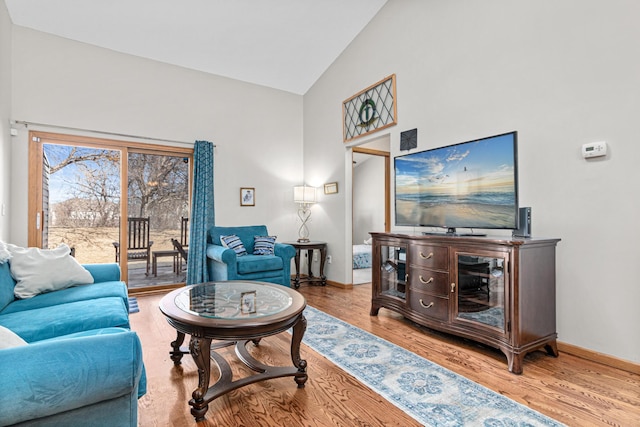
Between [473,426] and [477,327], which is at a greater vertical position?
[477,327]

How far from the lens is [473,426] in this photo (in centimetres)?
155

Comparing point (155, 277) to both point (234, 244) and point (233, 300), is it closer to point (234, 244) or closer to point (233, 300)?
point (234, 244)

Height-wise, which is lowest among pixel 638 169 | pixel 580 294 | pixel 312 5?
pixel 580 294

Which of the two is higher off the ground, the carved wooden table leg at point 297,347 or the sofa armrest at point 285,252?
the sofa armrest at point 285,252

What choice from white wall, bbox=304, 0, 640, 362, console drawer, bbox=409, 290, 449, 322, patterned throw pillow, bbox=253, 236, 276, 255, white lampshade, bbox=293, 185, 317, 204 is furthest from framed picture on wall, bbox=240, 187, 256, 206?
console drawer, bbox=409, 290, 449, 322

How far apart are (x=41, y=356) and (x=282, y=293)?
4.68 ft

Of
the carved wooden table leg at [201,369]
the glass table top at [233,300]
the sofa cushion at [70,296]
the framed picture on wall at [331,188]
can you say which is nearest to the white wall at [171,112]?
the framed picture on wall at [331,188]

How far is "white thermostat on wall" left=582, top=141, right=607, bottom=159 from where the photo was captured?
2.18 m

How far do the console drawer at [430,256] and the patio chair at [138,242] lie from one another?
3512mm

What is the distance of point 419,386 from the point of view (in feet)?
6.30

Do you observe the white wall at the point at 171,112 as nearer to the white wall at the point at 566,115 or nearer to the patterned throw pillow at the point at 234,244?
the patterned throw pillow at the point at 234,244

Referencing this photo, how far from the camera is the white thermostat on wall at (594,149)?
218 cm

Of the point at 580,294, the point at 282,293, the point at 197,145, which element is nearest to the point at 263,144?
the point at 197,145

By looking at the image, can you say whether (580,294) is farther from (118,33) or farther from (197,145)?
(118,33)
